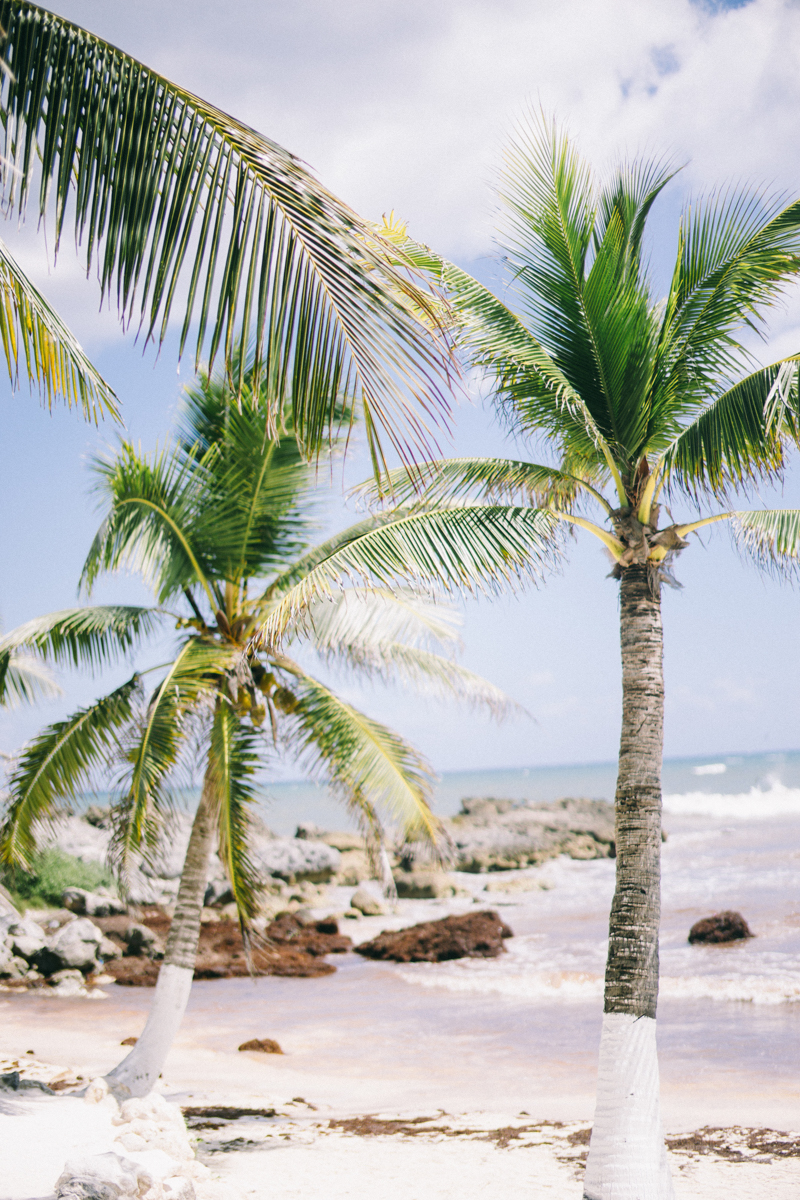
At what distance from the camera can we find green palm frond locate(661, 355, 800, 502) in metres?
6.51

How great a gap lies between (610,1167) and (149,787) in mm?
4821

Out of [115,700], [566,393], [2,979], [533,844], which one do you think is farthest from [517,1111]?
[533,844]

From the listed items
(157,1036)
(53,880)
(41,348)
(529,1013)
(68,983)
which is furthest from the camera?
(53,880)

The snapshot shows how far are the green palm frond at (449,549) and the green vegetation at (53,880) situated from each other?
16.0 m

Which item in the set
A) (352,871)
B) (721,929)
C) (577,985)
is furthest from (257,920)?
(352,871)

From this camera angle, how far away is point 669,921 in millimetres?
22781

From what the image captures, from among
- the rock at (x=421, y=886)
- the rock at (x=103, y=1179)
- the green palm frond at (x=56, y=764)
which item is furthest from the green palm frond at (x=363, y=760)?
the rock at (x=421, y=886)

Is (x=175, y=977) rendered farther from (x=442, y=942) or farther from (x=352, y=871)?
(x=352, y=871)

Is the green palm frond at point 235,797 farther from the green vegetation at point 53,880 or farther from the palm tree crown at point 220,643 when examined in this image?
the green vegetation at point 53,880

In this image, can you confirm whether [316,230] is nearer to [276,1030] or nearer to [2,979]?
[276,1030]

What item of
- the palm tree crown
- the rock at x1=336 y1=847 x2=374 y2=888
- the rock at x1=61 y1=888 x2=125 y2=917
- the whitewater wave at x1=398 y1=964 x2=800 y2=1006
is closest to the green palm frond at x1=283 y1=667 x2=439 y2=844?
the palm tree crown

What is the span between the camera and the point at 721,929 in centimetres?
1942

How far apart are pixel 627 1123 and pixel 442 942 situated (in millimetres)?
14819

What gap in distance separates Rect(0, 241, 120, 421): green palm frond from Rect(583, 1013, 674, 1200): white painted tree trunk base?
507 centimetres
